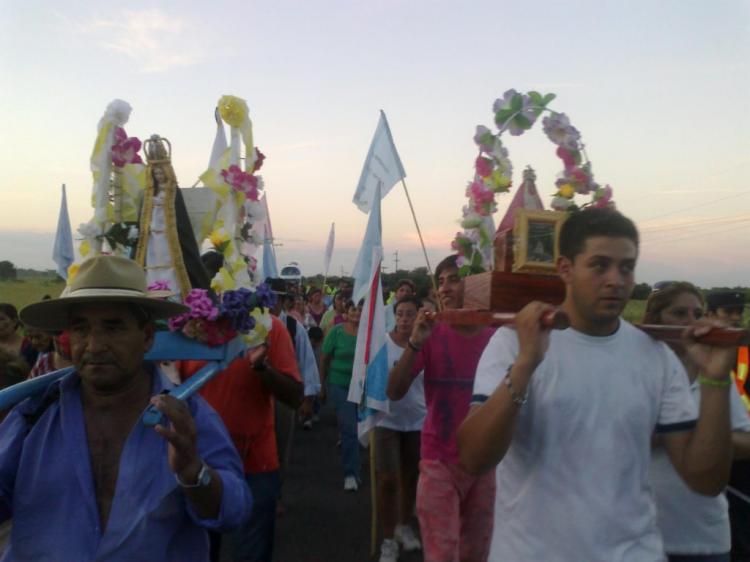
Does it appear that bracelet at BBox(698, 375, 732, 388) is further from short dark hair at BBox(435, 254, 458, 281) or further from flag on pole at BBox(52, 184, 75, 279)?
flag on pole at BBox(52, 184, 75, 279)

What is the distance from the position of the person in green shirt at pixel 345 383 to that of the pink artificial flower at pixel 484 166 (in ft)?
14.0

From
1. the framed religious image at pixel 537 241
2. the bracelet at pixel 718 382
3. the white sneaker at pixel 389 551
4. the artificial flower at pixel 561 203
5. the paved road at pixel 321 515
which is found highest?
the artificial flower at pixel 561 203

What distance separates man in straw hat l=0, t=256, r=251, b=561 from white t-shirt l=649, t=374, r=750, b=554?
6.25 ft

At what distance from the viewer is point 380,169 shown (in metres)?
7.19

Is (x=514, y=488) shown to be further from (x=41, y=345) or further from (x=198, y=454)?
(x=41, y=345)

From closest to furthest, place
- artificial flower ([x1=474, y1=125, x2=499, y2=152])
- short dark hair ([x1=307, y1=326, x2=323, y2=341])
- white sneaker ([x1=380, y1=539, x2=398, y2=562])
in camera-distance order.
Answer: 1. artificial flower ([x1=474, y1=125, x2=499, y2=152])
2. white sneaker ([x1=380, y1=539, x2=398, y2=562])
3. short dark hair ([x1=307, y1=326, x2=323, y2=341])

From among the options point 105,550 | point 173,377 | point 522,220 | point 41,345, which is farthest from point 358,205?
point 105,550

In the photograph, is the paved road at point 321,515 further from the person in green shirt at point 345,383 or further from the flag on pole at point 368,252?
the flag on pole at point 368,252

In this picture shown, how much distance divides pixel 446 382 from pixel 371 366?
1.25 meters

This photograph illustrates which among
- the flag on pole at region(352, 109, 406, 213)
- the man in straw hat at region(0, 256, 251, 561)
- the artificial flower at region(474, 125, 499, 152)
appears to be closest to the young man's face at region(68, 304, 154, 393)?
the man in straw hat at region(0, 256, 251, 561)

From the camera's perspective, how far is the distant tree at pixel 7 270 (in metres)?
30.2

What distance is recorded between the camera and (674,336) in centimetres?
254

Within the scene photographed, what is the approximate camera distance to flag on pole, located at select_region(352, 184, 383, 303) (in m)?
6.82

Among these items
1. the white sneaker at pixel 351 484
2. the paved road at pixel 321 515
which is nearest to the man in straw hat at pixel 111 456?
the paved road at pixel 321 515
